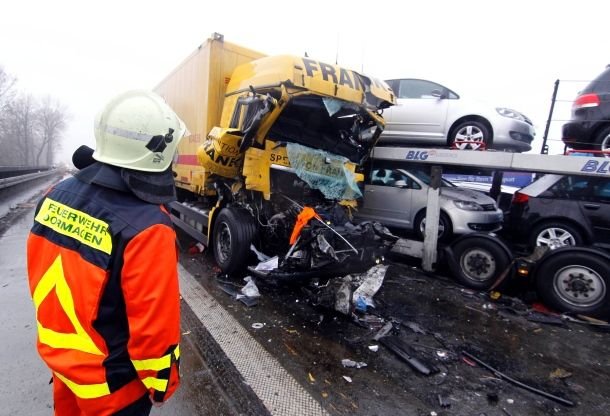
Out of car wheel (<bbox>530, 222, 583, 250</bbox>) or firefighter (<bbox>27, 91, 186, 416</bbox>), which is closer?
firefighter (<bbox>27, 91, 186, 416</bbox>)

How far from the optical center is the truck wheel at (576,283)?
4.12 meters

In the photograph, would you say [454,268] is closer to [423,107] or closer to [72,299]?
[423,107]

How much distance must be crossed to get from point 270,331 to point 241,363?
2.09ft

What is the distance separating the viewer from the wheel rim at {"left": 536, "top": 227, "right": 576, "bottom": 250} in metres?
5.04

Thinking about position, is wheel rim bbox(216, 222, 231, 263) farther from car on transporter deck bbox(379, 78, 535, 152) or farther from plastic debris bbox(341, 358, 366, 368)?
car on transporter deck bbox(379, 78, 535, 152)

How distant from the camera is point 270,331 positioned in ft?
11.6


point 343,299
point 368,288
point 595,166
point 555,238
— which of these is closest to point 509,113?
point 595,166

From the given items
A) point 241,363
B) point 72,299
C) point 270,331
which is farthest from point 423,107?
point 72,299

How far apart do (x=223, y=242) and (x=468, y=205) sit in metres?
4.15

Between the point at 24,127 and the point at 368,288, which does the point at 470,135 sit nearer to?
the point at 368,288

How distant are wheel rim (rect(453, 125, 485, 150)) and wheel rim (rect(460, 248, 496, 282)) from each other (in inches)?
76.7

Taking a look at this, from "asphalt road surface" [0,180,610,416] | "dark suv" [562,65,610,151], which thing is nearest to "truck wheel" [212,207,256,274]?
"asphalt road surface" [0,180,610,416]

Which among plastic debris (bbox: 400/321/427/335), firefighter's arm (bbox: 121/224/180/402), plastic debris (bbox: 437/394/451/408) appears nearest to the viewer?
firefighter's arm (bbox: 121/224/180/402)

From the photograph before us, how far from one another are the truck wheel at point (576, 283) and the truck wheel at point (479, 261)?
470 mm
